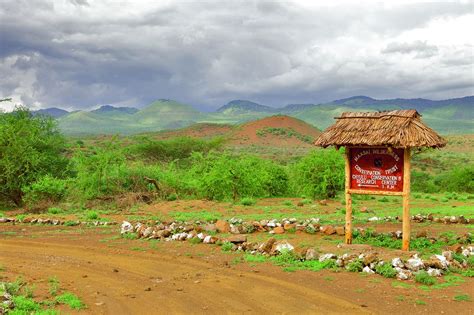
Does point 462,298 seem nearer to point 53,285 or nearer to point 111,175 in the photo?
point 53,285

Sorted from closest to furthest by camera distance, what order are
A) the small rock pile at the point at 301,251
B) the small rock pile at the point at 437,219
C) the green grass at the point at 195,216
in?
1. the small rock pile at the point at 301,251
2. the small rock pile at the point at 437,219
3. the green grass at the point at 195,216

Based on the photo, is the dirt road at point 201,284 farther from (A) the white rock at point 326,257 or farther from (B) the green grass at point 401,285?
(A) the white rock at point 326,257

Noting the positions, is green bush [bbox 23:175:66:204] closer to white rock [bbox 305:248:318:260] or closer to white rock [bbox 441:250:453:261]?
white rock [bbox 305:248:318:260]

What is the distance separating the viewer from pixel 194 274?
13.0 m

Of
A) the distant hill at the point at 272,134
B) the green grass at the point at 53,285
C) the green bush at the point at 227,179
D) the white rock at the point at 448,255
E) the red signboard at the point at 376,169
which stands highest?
the distant hill at the point at 272,134

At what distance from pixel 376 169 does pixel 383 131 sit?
1.40 m

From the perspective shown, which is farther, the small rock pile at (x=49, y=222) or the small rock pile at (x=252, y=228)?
the small rock pile at (x=49, y=222)

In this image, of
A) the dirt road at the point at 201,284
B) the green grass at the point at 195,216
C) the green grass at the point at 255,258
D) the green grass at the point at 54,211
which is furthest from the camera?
the green grass at the point at 54,211

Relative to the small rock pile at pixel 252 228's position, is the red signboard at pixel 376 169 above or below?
above

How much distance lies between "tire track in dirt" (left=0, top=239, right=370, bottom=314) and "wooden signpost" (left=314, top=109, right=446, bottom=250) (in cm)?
513

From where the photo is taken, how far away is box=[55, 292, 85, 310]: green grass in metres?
10.0

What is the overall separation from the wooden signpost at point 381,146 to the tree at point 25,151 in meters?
23.0

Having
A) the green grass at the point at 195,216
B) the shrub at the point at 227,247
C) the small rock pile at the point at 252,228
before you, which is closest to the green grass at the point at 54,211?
the green grass at the point at 195,216

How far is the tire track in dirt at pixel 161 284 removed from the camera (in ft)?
33.4
